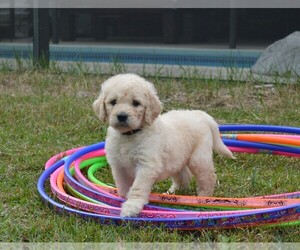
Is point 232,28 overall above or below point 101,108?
above

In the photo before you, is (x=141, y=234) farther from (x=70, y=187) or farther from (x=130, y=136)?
(x=70, y=187)

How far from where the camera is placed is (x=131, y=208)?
12.0 feet

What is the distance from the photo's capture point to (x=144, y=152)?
381cm

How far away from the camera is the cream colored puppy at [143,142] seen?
3.75 metres

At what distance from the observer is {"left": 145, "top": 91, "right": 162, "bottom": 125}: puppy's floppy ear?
380 cm

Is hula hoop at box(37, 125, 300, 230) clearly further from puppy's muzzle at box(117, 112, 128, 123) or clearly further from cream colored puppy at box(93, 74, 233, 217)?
puppy's muzzle at box(117, 112, 128, 123)

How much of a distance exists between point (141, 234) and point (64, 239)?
1.36ft

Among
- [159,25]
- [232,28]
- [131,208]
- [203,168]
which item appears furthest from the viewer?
[159,25]

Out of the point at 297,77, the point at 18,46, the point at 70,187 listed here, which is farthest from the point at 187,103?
the point at 18,46

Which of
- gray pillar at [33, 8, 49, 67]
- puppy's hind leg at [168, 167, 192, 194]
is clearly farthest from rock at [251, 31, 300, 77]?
puppy's hind leg at [168, 167, 192, 194]

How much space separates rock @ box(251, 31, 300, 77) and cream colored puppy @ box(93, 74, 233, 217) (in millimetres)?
4723

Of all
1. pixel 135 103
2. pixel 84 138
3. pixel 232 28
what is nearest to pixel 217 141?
pixel 135 103

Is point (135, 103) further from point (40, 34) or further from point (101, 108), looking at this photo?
point (40, 34)

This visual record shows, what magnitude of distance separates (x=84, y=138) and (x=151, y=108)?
7.27 feet
